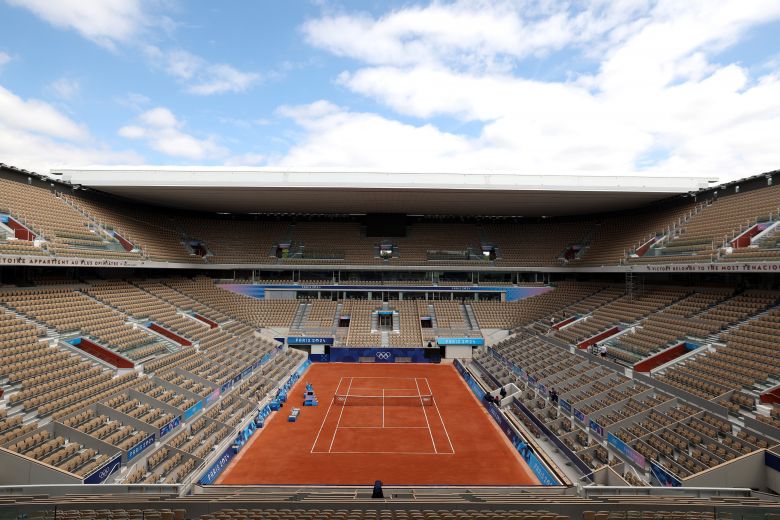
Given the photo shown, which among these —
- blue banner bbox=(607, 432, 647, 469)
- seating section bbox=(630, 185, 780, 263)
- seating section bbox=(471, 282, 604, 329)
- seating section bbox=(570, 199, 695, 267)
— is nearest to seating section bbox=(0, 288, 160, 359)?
blue banner bbox=(607, 432, 647, 469)

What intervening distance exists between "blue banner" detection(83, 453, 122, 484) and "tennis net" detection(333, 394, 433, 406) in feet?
40.3

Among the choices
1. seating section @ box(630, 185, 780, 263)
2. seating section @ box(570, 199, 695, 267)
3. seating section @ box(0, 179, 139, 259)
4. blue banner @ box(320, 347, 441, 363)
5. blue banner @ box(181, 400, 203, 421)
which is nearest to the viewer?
blue banner @ box(181, 400, 203, 421)

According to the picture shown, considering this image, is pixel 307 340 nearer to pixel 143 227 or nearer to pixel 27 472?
pixel 143 227

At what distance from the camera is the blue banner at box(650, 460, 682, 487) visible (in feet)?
40.8

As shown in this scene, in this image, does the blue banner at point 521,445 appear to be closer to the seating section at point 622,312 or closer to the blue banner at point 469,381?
the blue banner at point 469,381

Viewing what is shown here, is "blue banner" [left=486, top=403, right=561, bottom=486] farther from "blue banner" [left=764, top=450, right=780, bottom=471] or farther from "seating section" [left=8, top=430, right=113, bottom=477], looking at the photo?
"seating section" [left=8, top=430, right=113, bottom=477]

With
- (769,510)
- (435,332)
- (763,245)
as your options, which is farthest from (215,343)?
(763,245)

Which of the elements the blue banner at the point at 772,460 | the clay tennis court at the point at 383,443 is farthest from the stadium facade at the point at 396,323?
the clay tennis court at the point at 383,443

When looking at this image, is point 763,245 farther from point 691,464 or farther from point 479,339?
point 479,339

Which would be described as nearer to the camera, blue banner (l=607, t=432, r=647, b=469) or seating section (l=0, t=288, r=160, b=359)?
blue banner (l=607, t=432, r=647, b=469)

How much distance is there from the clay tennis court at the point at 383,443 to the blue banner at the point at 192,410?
Result: 2.83 metres

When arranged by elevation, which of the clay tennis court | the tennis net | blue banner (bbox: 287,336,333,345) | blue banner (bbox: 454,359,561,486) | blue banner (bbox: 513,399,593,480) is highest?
blue banner (bbox: 287,336,333,345)

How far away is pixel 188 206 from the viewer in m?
39.6

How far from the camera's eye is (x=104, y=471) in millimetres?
12758
